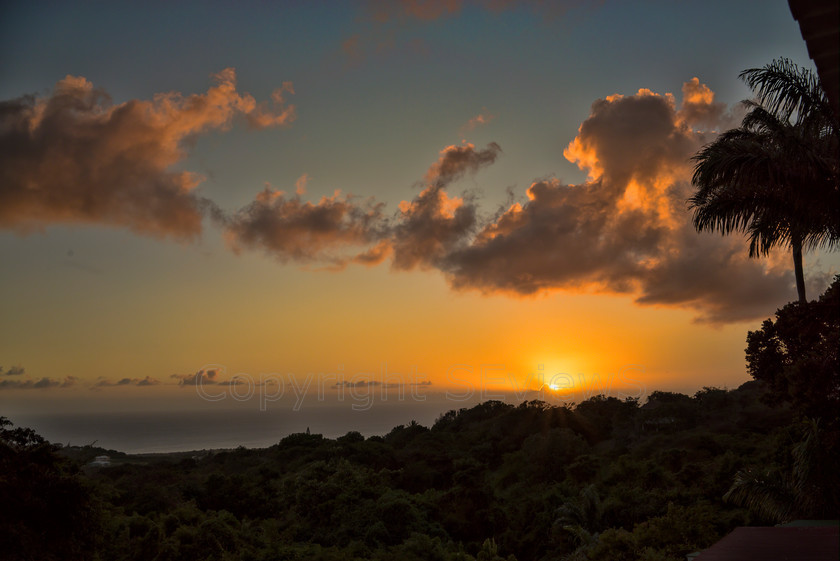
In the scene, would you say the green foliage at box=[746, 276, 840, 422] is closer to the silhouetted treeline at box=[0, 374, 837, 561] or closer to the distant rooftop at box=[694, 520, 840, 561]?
the distant rooftop at box=[694, 520, 840, 561]

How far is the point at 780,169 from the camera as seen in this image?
32.0ft

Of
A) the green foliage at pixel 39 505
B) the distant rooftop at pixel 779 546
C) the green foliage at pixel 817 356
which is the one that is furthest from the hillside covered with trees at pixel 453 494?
the distant rooftop at pixel 779 546

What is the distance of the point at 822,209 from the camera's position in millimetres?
9875

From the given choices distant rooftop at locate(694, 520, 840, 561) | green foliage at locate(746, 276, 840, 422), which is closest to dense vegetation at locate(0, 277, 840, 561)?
green foliage at locate(746, 276, 840, 422)

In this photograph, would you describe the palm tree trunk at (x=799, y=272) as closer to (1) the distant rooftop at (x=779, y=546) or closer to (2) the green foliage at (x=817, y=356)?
(2) the green foliage at (x=817, y=356)

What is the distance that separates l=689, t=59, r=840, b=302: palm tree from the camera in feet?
31.7

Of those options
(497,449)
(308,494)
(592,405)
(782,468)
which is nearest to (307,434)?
(497,449)

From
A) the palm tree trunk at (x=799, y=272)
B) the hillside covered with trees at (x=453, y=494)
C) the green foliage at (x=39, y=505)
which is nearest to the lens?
the palm tree trunk at (x=799, y=272)

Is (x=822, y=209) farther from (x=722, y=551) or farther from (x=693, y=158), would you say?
(x=722, y=551)

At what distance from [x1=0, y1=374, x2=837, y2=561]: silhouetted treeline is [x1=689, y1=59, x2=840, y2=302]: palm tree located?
14.5 ft

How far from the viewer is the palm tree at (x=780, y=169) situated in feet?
31.7

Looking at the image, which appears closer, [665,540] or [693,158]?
[693,158]

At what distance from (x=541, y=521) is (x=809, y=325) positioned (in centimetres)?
2366

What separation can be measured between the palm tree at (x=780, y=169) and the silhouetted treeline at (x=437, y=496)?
4.42m
